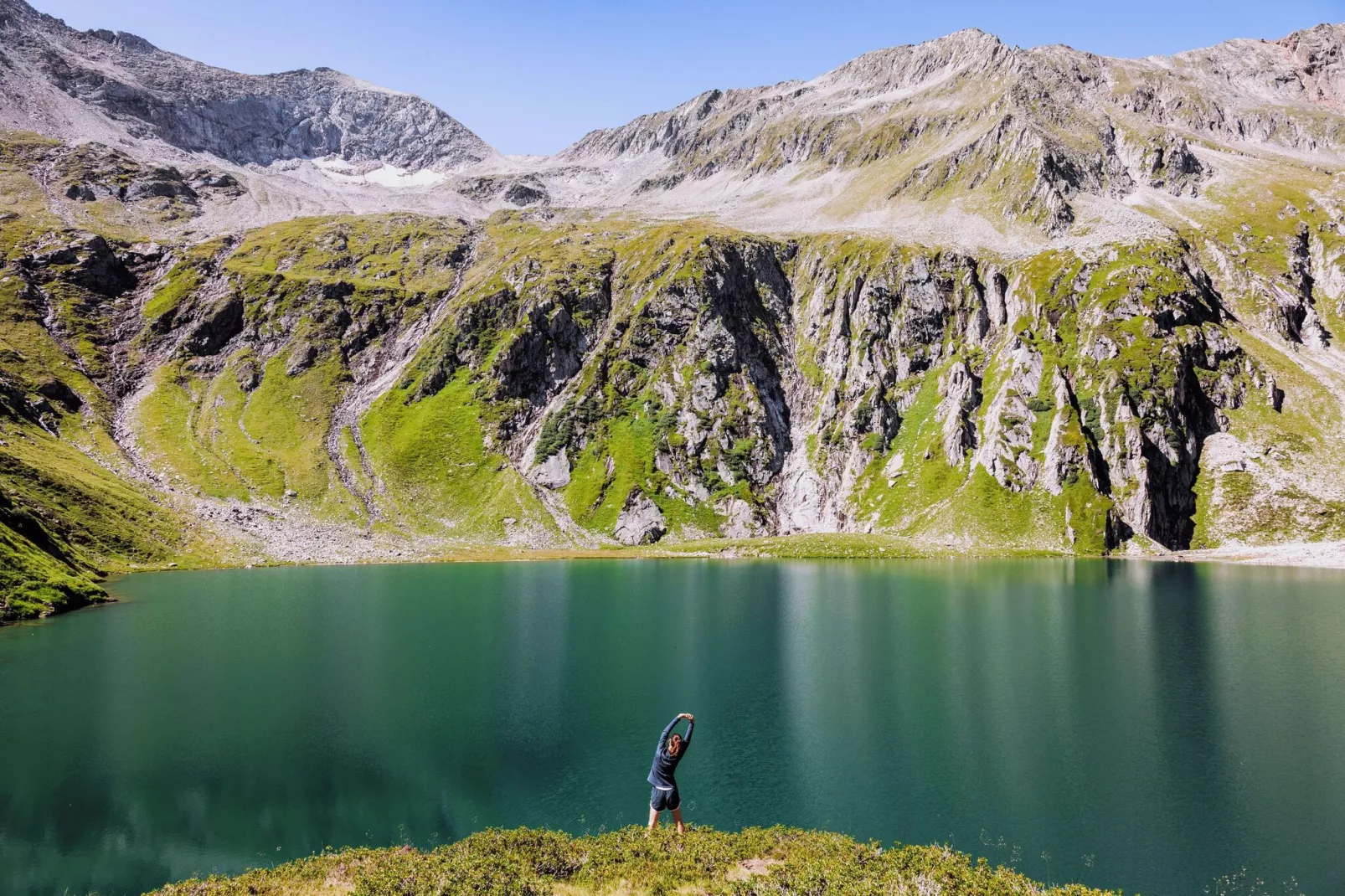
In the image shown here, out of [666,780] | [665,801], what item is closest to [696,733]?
[665,801]

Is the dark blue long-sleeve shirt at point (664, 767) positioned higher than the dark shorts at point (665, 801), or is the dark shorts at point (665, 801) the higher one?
the dark blue long-sleeve shirt at point (664, 767)

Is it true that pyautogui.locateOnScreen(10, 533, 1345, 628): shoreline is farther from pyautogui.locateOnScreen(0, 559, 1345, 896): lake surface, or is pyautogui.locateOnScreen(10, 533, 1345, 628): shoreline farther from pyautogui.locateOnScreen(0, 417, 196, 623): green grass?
pyautogui.locateOnScreen(0, 559, 1345, 896): lake surface

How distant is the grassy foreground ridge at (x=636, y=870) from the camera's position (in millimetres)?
19266

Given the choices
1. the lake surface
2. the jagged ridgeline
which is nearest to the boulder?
the jagged ridgeline

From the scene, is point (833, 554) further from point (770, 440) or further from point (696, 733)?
point (696, 733)

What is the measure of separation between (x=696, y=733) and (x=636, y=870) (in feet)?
61.2

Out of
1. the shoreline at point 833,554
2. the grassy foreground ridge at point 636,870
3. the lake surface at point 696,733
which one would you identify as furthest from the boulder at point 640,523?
the grassy foreground ridge at point 636,870

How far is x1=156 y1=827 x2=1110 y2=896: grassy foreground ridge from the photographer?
19.3m

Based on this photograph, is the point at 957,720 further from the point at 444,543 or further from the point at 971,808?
the point at 444,543

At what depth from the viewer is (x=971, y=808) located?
30.7 meters

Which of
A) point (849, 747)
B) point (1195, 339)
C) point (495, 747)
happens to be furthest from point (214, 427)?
point (1195, 339)

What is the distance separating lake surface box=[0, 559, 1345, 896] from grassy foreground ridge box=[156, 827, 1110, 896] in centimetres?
560

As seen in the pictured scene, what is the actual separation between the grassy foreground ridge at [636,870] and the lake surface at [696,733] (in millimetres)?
5597

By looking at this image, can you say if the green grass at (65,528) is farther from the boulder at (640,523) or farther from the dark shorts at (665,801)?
the boulder at (640,523)
